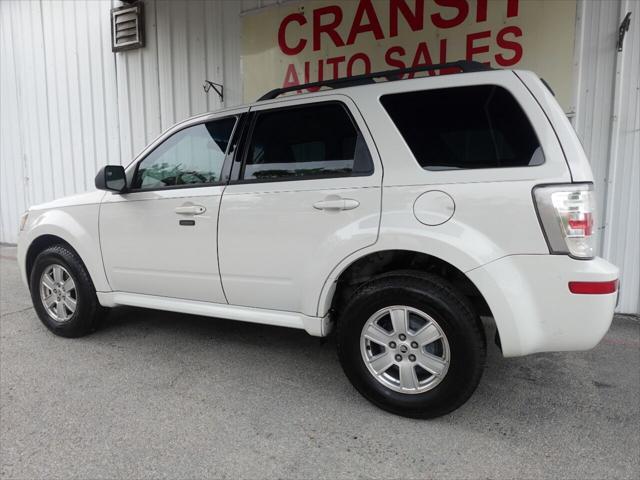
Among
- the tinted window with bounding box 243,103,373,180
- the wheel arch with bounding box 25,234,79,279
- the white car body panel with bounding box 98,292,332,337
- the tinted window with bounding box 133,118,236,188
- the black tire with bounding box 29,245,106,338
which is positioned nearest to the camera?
the tinted window with bounding box 243,103,373,180

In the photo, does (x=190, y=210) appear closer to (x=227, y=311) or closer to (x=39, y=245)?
(x=227, y=311)

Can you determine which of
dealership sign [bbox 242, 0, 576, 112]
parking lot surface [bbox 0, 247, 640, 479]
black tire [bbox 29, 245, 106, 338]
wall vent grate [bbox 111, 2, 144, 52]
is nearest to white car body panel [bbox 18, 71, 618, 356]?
black tire [bbox 29, 245, 106, 338]

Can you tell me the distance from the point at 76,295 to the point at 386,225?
9.06 feet

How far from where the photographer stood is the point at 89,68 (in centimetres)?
776

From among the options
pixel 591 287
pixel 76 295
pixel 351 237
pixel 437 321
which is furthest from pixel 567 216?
pixel 76 295

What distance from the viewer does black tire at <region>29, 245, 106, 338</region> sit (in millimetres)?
3725

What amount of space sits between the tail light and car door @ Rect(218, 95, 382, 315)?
856 millimetres

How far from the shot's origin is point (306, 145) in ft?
9.62

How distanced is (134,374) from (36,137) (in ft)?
24.0

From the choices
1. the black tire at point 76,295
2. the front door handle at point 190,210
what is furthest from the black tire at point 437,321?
the black tire at point 76,295

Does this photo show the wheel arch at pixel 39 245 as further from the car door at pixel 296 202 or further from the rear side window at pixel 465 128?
the rear side window at pixel 465 128

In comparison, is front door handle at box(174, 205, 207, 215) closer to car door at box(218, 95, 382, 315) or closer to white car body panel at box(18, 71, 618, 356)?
white car body panel at box(18, 71, 618, 356)

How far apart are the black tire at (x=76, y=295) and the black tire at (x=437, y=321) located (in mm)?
2267

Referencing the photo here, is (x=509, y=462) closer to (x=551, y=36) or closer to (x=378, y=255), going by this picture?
(x=378, y=255)
